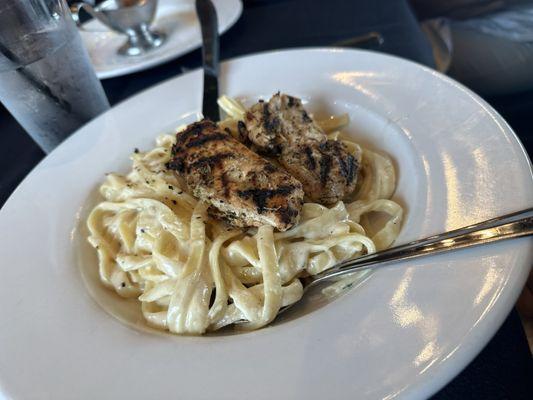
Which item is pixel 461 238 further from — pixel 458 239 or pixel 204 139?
pixel 204 139

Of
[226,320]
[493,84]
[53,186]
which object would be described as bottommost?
[493,84]

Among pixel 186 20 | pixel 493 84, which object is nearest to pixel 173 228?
pixel 186 20

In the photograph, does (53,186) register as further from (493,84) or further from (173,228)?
(493,84)

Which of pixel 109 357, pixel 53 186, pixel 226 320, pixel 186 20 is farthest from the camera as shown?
pixel 186 20

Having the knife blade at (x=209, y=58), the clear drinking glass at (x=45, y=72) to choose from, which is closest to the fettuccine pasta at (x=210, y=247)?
the knife blade at (x=209, y=58)

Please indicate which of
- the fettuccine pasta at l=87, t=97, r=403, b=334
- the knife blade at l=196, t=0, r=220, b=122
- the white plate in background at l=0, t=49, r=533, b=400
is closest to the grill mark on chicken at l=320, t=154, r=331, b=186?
the fettuccine pasta at l=87, t=97, r=403, b=334

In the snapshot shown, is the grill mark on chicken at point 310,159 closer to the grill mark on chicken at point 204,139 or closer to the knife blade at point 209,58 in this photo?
the grill mark on chicken at point 204,139
